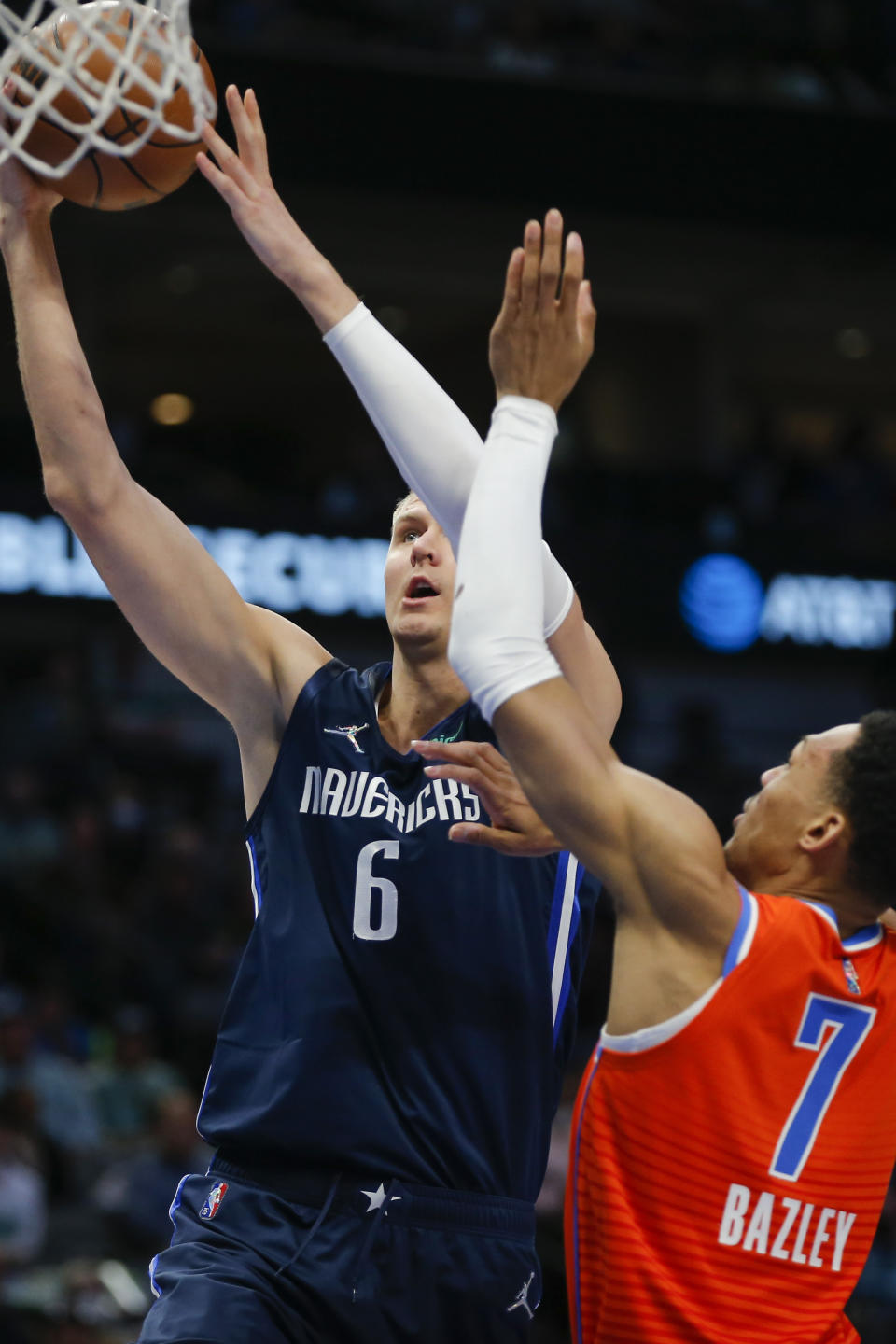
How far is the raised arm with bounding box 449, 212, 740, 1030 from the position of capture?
254 cm

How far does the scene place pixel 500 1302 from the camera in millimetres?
3104

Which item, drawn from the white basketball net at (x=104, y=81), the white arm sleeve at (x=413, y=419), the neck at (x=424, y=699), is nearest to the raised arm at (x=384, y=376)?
the white arm sleeve at (x=413, y=419)

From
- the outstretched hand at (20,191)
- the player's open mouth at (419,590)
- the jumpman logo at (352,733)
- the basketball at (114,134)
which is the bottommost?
the jumpman logo at (352,733)

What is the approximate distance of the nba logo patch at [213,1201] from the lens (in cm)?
312

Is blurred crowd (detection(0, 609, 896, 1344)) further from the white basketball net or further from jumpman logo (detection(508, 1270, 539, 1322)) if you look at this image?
the white basketball net

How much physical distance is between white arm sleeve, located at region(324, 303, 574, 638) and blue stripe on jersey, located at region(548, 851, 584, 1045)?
0.72 meters

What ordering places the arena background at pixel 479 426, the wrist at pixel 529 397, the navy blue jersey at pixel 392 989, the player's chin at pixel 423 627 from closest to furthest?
the wrist at pixel 529 397, the navy blue jersey at pixel 392 989, the player's chin at pixel 423 627, the arena background at pixel 479 426

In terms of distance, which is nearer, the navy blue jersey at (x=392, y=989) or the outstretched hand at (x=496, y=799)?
the outstretched hand at (x=496, y=799)

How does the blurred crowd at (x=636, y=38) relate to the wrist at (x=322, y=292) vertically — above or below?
above

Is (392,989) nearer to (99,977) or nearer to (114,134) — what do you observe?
(114,134)

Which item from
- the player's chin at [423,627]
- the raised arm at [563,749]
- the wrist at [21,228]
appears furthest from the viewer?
the player's chin at [423,627]

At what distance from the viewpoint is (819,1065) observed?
2670 mm

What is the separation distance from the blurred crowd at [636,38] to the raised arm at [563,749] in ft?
37.4

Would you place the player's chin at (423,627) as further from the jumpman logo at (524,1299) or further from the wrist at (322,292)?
the jumpman logo at (524,1299)
